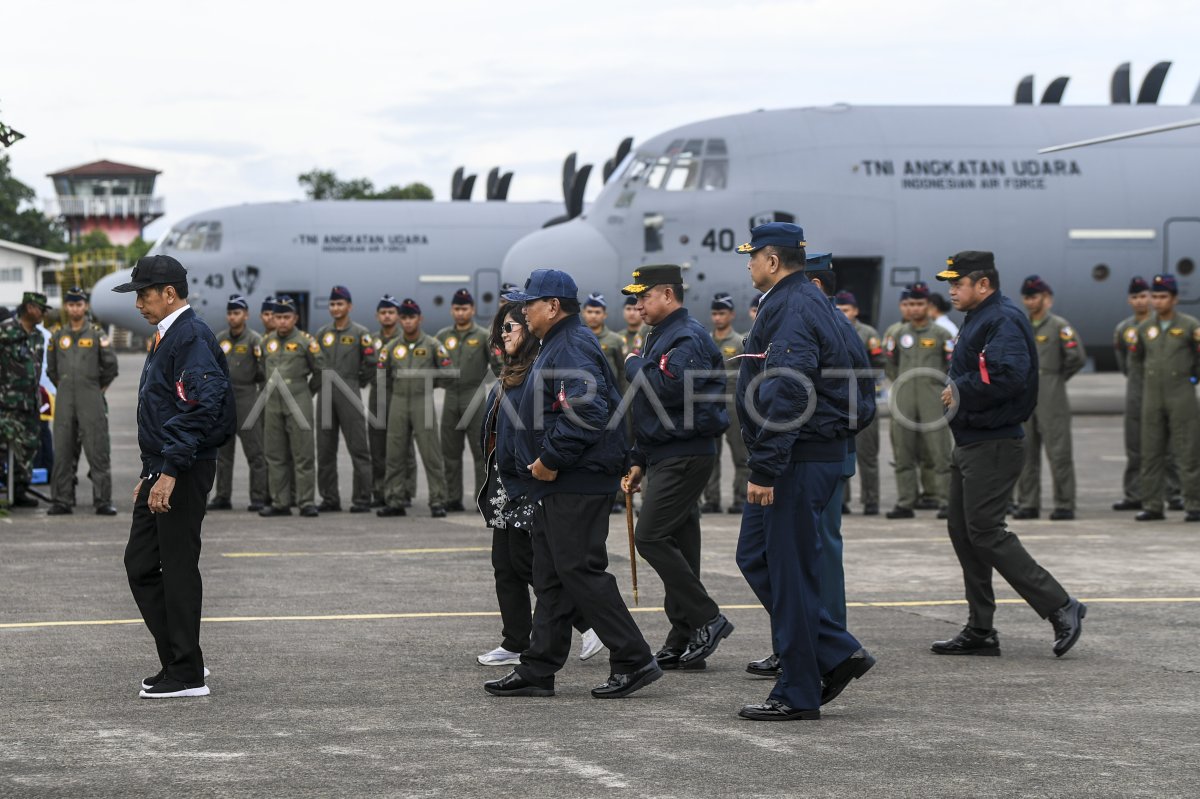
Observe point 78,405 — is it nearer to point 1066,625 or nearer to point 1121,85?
point 1066,625

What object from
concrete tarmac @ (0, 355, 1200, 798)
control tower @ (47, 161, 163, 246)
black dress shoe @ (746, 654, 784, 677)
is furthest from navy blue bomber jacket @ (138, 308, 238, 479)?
control tower @ (47, 161, 163, 246)

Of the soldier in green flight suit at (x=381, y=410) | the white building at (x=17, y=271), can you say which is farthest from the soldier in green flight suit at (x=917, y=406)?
the white building at (x=17, y=271)

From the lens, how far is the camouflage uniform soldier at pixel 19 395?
46.2 feet

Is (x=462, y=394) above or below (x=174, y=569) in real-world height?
above

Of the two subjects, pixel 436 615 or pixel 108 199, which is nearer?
pixel 436 615

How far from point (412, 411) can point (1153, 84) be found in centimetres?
2112

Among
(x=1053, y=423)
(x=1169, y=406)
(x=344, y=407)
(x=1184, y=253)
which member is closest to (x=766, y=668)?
(x=1053, y=423)

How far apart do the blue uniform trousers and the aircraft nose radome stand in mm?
15572

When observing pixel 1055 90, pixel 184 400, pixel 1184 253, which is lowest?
pixel 184 400

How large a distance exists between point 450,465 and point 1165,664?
797cm

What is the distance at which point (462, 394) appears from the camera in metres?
14.4

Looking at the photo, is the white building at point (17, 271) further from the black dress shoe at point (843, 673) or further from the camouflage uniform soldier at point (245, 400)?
the black dress shoe at point (843, 673)

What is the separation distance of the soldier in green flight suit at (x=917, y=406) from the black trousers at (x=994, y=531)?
5.98 meters

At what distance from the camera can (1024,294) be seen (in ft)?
45.1
